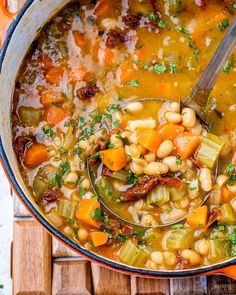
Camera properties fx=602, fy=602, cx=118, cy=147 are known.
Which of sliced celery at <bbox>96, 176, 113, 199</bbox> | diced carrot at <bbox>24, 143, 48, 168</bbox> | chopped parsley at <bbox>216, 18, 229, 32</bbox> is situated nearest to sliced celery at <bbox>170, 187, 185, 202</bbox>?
sliced celery at <bbox>96, 176, 113, 199</bbox>

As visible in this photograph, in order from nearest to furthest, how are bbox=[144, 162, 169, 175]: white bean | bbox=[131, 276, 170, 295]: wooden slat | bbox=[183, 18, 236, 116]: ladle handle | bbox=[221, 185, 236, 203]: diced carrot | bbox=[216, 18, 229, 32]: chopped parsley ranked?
1. bbox=[183, 18, 236, 116]: ladle handle
2. bbox=[144, 162, 169, 175]: white bean
3. bbox=[221, 185, 236, 203]: diced carrot
4. bbox=[216, 18, 229, 32]: chopped parsley
5. bbox=[131, 276, 170, 295]: wooden slat

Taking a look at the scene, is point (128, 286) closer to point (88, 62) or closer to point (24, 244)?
point (24, 244)

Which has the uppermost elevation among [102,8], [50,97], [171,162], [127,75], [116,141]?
[102,8]

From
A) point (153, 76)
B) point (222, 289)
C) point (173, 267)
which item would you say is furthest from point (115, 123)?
point (222, 289)

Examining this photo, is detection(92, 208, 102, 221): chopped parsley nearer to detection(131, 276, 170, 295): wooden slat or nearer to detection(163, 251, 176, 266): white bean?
detection(163, 251, 176, 266): white bean

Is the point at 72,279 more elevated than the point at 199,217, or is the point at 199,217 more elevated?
the point at 199,217

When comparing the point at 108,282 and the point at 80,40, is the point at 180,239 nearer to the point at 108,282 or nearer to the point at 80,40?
the point at 108,282

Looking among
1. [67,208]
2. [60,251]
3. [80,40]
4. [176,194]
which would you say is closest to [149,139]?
[176,194]
